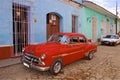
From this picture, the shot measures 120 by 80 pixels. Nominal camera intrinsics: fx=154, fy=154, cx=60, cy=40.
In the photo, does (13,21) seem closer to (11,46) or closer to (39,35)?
(11,46)

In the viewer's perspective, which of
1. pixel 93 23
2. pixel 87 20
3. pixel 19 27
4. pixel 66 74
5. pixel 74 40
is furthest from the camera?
pixel 93 23

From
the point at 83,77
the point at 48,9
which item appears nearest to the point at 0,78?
the point at 83,77

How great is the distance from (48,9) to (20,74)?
5907mm

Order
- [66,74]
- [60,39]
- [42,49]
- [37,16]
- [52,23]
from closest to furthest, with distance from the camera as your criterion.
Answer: [42,49] < [66,74] < [60,39] < [37,16] < [52,23]

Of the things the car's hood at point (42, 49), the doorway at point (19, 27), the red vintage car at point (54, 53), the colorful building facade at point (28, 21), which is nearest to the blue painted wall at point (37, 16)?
the colorful building facade at point (28, 21)

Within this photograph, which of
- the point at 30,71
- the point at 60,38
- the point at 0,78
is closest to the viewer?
the point at 0,78

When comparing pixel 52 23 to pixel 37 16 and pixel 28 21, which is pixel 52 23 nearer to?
pixel 37 16

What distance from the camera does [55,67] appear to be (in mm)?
6160

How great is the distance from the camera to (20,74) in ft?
20.4

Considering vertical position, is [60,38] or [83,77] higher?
[60,38]

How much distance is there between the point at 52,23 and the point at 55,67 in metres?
6.23

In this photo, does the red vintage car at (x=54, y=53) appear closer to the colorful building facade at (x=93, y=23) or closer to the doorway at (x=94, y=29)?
the colorful building facade at (x=93, y=23)

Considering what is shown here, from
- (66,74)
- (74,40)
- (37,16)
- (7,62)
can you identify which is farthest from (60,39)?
(37,16)

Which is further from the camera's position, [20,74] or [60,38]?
[60,38]
